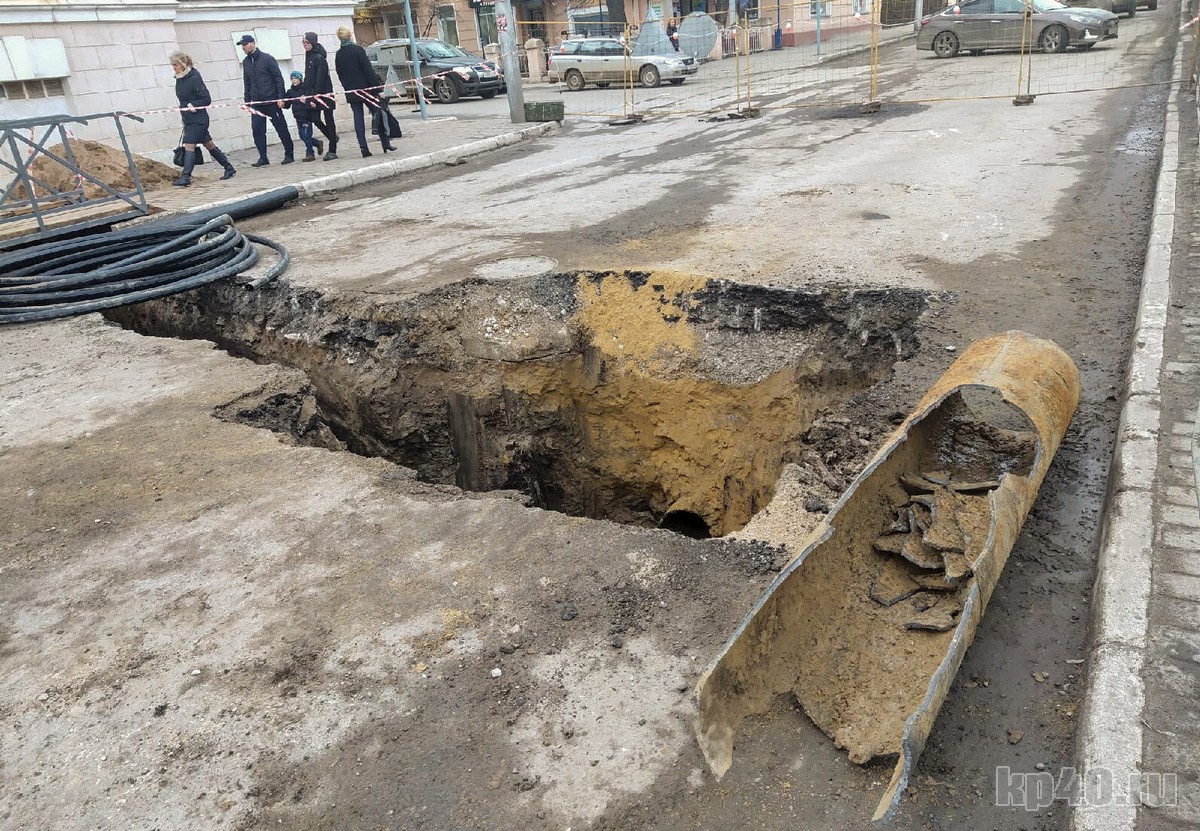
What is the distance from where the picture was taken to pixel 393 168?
13047 mm

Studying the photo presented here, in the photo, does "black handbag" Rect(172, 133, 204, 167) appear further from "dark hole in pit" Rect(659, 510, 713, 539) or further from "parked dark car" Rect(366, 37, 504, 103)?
"parked dark car" Rect(366, 37, 504, 103)

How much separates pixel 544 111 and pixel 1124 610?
1584cm

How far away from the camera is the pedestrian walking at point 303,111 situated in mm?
13367

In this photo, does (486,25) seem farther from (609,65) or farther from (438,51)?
(609,65)

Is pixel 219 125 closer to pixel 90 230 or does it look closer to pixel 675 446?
pixel 90 230

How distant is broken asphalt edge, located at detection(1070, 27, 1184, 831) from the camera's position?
237cm

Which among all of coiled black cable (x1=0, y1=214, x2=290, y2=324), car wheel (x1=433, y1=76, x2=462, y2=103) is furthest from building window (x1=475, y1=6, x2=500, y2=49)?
coiled black cable (x1=0, y1=214, x2=290, y2=324)

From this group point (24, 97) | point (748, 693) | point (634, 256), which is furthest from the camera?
point (24, 97)

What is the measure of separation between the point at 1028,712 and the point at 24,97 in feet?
47.2

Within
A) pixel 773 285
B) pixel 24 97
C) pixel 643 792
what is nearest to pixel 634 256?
pixel 773 285

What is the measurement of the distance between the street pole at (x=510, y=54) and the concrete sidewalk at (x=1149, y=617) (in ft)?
45.3

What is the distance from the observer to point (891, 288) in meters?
5.95

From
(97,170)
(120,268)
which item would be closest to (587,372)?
(120,268)

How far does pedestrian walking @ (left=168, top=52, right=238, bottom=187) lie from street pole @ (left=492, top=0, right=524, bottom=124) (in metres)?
5.72
